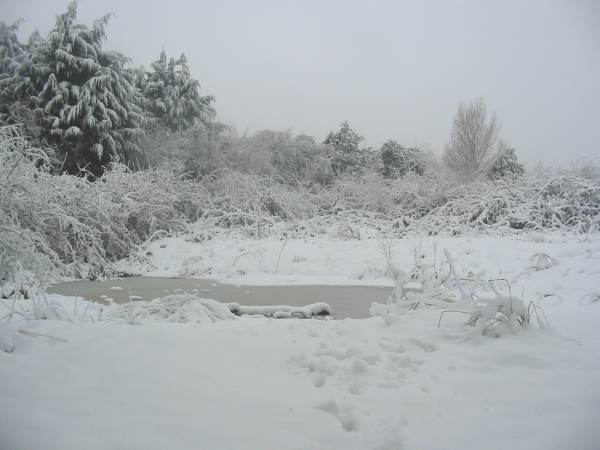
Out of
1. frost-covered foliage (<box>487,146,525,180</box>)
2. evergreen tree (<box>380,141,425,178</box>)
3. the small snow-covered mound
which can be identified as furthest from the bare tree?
the small snow-covered mound

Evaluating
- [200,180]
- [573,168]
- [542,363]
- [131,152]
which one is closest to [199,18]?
[542,363]

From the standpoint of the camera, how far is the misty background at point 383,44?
393 cm

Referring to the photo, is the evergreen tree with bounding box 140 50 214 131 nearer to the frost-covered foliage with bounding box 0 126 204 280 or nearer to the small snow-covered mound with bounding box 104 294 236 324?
the frost-covered foliage with bounding box 0 126 204 280

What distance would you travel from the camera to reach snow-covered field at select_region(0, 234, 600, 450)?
1650mm

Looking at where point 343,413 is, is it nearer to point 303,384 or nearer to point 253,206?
point 303,384

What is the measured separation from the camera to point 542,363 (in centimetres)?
240

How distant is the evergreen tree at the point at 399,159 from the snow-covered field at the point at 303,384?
50.2ft

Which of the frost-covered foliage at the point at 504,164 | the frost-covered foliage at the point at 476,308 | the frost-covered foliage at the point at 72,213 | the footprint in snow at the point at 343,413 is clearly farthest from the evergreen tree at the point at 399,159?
the footprint in snow at the point at 343,413

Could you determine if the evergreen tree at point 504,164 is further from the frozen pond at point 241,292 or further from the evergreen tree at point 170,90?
the evergreen tree at point 170,90

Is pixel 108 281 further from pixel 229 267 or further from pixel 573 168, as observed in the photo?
pixel 573 168

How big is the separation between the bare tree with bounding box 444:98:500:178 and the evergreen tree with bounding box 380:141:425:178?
293cm

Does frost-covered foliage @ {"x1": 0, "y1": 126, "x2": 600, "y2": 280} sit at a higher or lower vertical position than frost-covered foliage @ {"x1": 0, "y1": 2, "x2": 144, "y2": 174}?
lower

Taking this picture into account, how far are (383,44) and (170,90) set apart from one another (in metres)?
10.2

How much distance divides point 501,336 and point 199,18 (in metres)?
4.59
